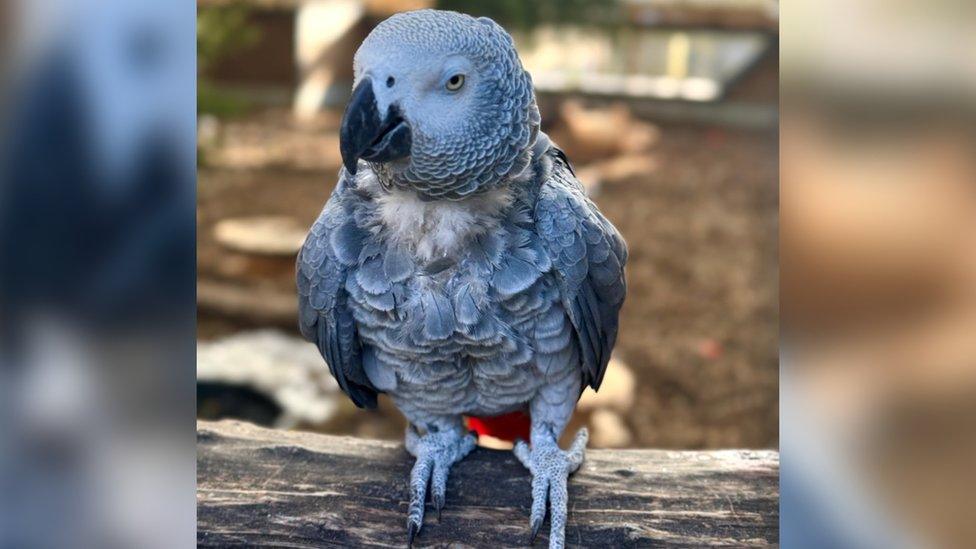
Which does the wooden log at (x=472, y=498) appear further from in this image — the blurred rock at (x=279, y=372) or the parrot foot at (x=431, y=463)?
the blurred rock at (x=279, y=372)

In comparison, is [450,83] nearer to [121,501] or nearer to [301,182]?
[121,501]

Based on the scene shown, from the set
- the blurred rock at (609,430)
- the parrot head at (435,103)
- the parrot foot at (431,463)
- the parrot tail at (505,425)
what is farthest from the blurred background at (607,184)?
the parrot head at (435,103)

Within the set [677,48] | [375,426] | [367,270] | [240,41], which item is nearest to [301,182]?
[240,41]

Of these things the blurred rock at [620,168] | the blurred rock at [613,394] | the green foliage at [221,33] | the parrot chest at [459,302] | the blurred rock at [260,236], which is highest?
the green foliage at [221,33]

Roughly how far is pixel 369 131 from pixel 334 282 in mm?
289

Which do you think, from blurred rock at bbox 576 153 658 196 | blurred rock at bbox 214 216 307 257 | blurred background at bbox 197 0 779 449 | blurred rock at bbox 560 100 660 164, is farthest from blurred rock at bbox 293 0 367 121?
blurred rock at bbox 576 153 658 196

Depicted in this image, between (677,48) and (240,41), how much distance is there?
55.2 inches

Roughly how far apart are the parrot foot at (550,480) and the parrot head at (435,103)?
42 centimetres

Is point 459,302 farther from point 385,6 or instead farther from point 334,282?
point 385,6

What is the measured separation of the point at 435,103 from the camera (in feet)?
2.61

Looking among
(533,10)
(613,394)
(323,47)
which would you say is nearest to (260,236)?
(323,47)

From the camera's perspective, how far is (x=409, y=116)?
2.60 ft

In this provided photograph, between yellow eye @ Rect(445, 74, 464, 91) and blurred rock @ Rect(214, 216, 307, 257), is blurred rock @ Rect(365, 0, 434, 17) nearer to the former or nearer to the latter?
blurred rock @ Rect(214, 216, 307, 257)

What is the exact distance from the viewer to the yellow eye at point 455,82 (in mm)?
800
